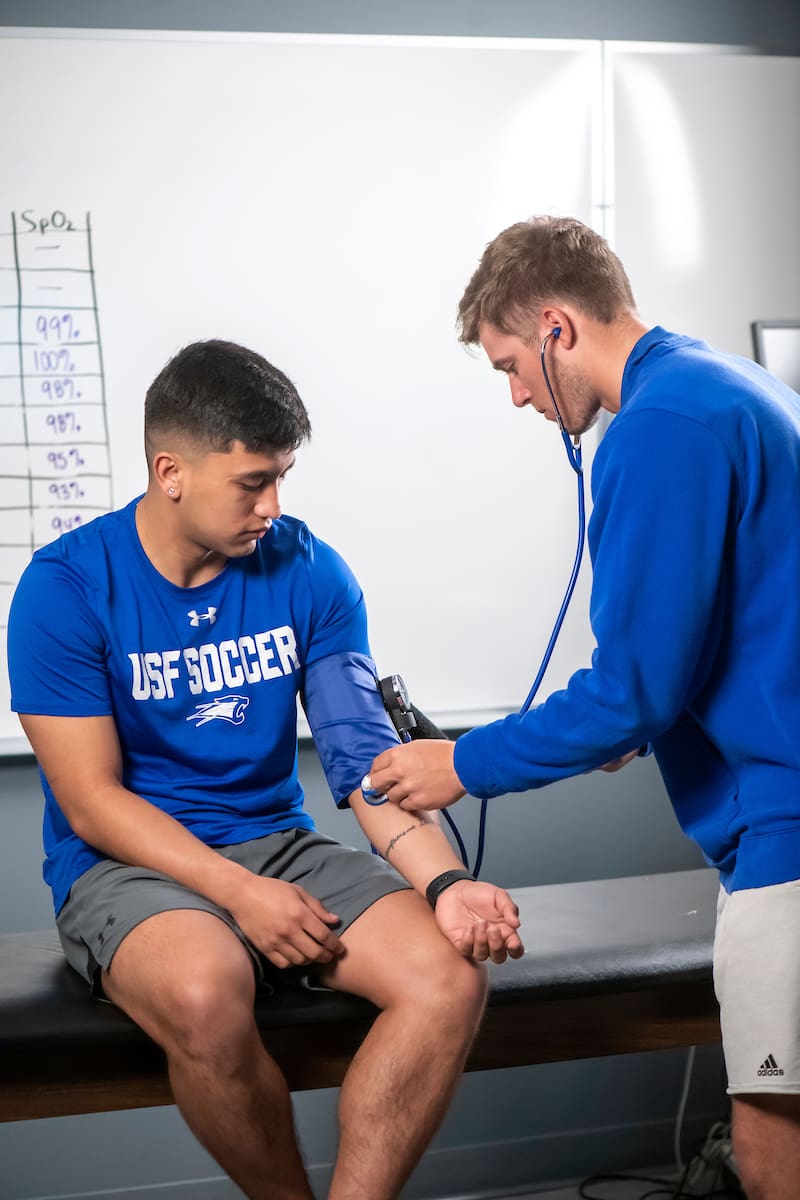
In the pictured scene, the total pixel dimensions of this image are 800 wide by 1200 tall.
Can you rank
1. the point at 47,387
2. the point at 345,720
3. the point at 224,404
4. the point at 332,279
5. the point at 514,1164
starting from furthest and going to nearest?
1. the point at 514,1164
2. the point at 332,279
3. the point at 47,387
4. the point at 345,720
5. the point at 224,404

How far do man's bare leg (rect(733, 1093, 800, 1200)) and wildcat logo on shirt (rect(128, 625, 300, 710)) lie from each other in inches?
33.8

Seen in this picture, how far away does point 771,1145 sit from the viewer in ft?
Answer: 4.75

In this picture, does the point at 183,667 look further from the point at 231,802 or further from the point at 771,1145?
the point at 771,1145

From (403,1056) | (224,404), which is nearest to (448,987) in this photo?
(403,1056)

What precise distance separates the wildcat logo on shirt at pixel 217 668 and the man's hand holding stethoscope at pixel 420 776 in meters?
0.27

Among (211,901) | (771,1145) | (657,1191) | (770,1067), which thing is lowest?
(657,1191)

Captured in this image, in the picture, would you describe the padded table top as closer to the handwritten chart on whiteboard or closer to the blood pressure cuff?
the blood pressure cuff

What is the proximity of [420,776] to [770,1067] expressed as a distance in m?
0.54

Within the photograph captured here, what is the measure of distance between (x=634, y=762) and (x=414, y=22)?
65.0 inches

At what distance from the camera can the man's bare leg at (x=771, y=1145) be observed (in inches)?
56.5

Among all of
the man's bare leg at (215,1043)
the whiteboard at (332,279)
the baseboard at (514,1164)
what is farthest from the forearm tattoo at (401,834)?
the baseboard at (514,1164)

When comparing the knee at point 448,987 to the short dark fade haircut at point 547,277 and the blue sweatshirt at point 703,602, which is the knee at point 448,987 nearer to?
the blue sweatshirt at point 703,602

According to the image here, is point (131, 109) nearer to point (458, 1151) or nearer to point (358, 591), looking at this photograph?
point (358, 591)

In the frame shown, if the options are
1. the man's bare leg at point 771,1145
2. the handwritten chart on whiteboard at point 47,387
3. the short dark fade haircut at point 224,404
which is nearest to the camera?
the man's bare leg at point 771,1145
